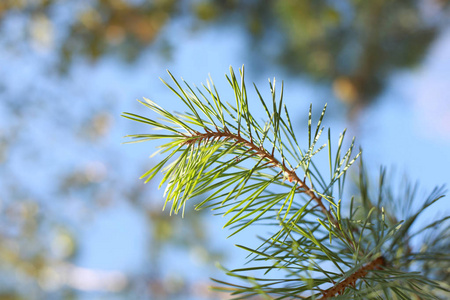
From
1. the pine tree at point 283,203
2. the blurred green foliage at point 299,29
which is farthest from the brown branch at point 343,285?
the blurred green foliage at point 299,29

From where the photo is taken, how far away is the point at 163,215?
1.95 meters

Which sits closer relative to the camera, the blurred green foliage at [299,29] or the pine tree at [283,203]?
the pine tree at [283,203]

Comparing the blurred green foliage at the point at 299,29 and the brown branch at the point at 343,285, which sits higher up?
the blurred green foliage at the point at 299,29

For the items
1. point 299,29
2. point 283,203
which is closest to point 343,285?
point 283,203

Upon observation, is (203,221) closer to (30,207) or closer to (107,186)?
(107,186)

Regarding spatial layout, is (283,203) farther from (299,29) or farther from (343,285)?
(299,29)

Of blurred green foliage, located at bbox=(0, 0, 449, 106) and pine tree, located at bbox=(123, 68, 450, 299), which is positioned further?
blurred green foliage, located at bbox=(0, 0, 449, 106)

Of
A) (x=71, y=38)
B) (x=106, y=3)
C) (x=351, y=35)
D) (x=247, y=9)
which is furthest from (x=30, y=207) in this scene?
(x=351, y=35)

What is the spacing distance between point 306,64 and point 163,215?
0.89m

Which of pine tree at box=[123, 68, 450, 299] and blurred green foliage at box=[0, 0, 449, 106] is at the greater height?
blurred green foliage at box=[0, 0, 449, 106]

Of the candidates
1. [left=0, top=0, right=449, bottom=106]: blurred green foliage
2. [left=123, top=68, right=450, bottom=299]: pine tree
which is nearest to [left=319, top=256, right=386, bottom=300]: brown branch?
[left=123, top=68, right=450, bottom=299]: pine tree

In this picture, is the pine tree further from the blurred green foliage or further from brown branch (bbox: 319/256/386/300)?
the blurred green foliage

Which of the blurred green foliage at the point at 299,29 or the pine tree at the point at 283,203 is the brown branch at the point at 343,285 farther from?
the blurred green foliage at the point at 299,29

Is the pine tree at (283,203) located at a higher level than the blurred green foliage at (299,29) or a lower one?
lower
